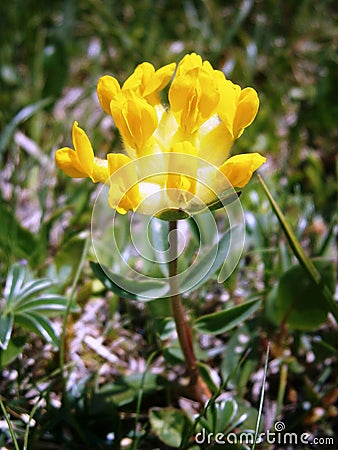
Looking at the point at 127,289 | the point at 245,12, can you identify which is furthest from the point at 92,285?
the point at 245,12

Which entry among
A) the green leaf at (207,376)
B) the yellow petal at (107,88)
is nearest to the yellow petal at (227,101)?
the yellow petal at (107,88)

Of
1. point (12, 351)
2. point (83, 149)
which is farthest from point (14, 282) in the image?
point (83, 149)

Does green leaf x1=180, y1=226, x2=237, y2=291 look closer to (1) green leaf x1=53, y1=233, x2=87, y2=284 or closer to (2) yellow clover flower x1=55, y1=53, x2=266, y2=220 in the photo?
(2) yellow clover flower x1=55, y1=53, x2=266, y2=220

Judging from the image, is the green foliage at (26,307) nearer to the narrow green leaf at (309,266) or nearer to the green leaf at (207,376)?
the green leaf at (207,376)

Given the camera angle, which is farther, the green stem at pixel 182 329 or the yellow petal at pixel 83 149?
the green stem at pixel 182 329

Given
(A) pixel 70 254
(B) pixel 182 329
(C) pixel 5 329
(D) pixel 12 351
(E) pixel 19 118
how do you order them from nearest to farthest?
1. (B) pixel 182 329
2. (C) pixel 5 329
3. (D) pixel 12 351
4. (A) pixel 70 254
5. (E) pixel 19 118

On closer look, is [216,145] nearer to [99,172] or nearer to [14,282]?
[99,172]
